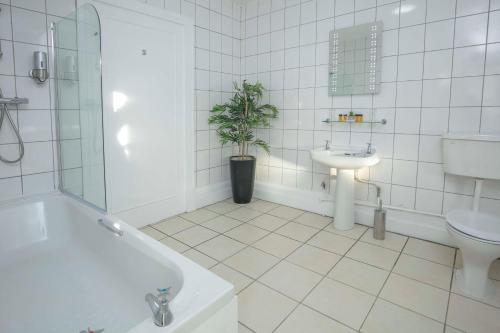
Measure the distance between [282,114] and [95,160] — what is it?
1.99 metres

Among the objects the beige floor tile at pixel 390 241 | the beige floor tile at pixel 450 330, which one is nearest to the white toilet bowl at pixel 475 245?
the beige floor tile at pixel 450 330

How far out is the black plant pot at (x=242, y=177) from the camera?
10.4 ft

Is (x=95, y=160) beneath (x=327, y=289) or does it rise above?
above

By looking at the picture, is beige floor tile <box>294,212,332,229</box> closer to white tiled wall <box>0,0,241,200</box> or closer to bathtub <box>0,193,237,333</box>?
bathtub <box>0,193,237,333</box>

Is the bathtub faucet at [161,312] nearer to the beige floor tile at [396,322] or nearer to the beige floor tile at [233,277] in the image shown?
the beige floor tile at [233,277]

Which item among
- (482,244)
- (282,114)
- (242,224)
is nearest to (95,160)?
(242,224)

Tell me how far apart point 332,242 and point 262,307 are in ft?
3.26

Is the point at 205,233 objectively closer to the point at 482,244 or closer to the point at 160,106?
the point at 160,106

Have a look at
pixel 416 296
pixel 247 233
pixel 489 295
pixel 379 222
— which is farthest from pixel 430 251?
pixel 247 233

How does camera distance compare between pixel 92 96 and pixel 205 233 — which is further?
pixel 205 233

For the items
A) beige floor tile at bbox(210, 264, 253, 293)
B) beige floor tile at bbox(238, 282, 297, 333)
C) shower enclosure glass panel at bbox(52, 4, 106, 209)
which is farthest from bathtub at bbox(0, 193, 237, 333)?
beige floor tile at bbox(210, 264, 253, 293)

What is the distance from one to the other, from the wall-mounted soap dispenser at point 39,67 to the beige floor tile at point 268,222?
198cm

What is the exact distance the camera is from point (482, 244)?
5.10 ft

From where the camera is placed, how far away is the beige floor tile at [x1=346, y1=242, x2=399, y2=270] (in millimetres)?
2061
